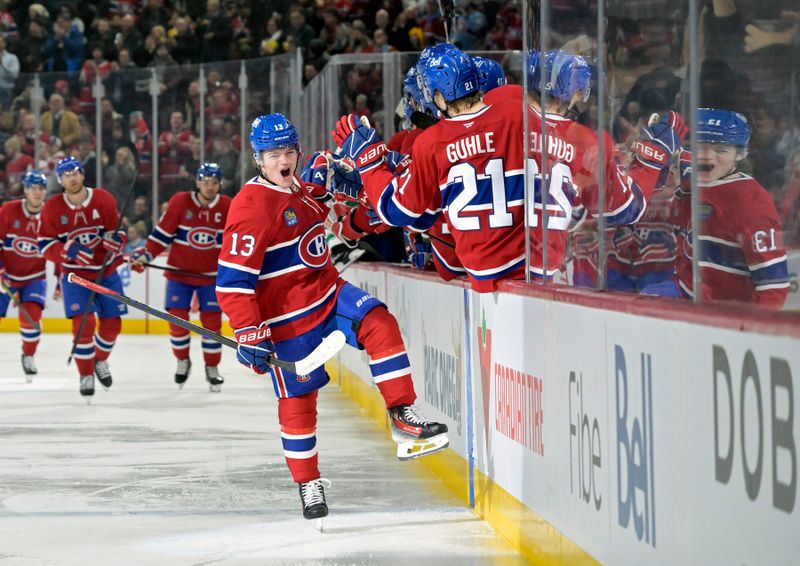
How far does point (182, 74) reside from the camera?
14.0 m

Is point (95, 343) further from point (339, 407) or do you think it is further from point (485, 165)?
point (485, 165)

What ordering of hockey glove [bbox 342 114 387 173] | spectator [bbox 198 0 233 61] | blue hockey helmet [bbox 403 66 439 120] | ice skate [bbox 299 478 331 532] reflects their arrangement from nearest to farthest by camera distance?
ice skate [bbox 299 478 331 532] < hockey glove [bbox 342 114 387 173] < blue hockey helmet [bbox 403 66 439 120] < spectator [bbox 198 0 233 61]

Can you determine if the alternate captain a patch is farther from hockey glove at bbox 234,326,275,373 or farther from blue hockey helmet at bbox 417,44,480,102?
blue hockey helmet at bbox 417,44,480,102

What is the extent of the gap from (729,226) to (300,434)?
2.45m

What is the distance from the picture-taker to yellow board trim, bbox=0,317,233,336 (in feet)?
48.4

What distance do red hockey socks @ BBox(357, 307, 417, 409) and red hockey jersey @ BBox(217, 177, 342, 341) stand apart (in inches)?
7.8

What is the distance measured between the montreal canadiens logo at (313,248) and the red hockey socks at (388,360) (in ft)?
0.91

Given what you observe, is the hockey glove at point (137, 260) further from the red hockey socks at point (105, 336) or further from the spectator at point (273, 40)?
the spectator at point (273, 40)

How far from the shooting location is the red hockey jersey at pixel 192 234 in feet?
30.9

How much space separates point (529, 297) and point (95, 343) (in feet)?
18.9

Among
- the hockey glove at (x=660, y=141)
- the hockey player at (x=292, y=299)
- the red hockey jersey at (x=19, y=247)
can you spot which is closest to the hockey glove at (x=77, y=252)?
the red hockey jersey at (x=19, y=247)

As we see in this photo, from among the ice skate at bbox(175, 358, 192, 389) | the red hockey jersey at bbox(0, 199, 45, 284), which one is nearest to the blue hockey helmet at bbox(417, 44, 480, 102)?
the ice skate at bbox(175, 358, 192, 389)

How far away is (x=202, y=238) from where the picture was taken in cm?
950

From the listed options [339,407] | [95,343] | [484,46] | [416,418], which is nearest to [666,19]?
[416,418]
